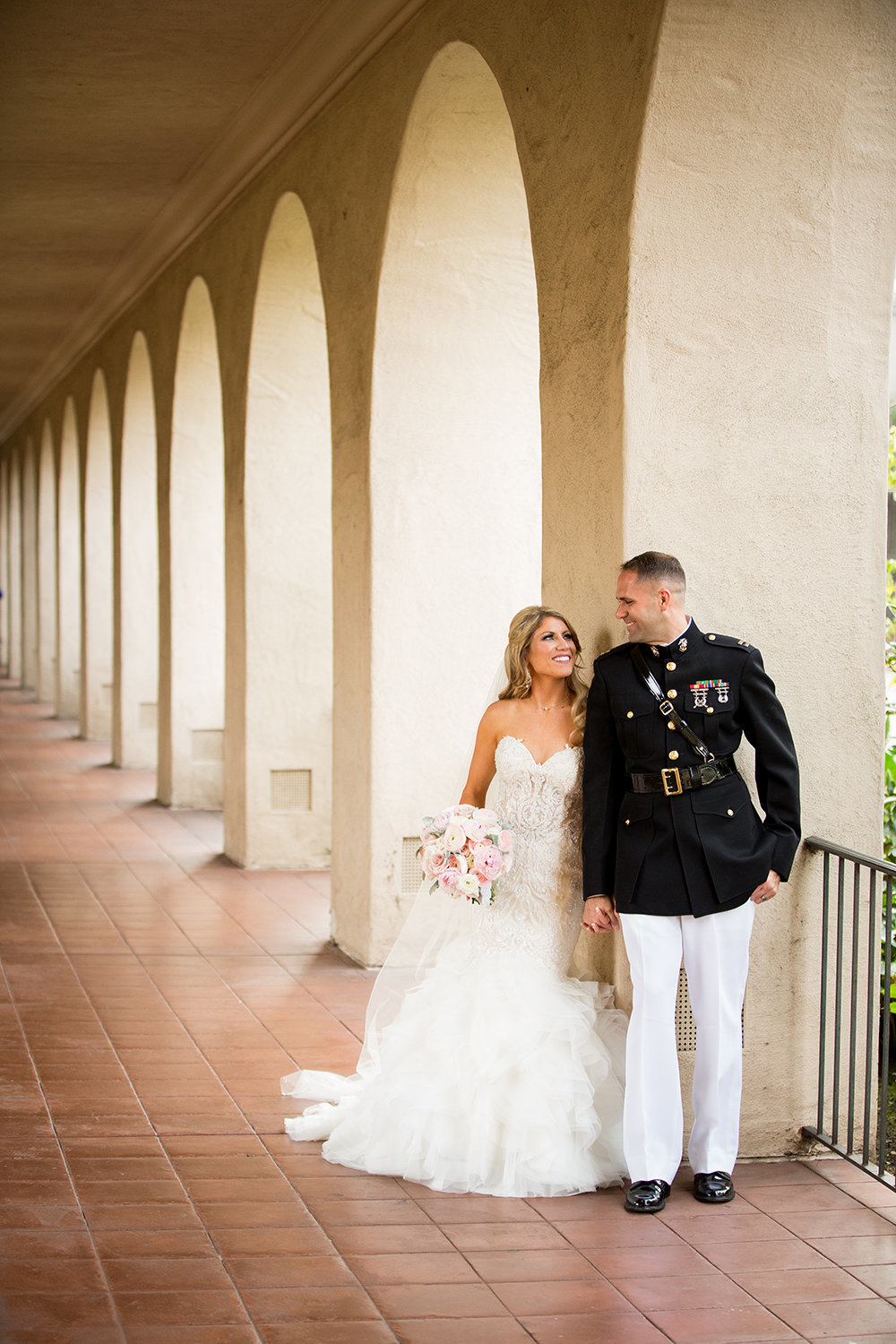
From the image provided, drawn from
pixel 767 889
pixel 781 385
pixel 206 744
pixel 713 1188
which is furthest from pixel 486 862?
pixel 206 744

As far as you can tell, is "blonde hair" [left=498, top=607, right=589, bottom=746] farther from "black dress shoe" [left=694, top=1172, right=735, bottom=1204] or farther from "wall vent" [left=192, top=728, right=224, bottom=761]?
"wall vent" [left=192, top=728, right=224, bottom=761]

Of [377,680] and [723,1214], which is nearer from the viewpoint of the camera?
[723,1214]

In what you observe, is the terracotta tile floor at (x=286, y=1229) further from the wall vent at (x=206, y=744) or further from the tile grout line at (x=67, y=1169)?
the wall vent at (x=206, y=744)

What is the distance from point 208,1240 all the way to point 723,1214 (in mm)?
1509

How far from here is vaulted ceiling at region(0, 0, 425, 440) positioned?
24.7ft

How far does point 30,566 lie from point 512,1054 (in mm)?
22265

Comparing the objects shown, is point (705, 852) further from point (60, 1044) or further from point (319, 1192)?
point (60, 1044)

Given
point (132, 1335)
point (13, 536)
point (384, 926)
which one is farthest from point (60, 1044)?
point (13, 536)

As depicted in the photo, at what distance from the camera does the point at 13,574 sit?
30703 mm

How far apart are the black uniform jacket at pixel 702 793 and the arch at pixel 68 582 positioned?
16.9 metres

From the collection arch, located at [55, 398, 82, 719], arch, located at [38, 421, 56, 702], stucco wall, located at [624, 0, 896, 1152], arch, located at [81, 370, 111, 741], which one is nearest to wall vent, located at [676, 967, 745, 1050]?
stucco wall, located at [624, 0, 896, 1152]

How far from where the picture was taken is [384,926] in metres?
7.82

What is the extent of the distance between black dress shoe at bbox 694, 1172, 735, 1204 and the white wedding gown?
9.9 inches

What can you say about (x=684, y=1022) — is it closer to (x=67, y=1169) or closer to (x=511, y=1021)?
(x=511, y=1021)
